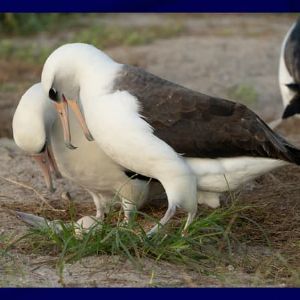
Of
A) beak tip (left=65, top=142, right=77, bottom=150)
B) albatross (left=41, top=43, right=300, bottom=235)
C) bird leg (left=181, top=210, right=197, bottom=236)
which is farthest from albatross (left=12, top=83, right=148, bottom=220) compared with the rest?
bird leg (left=181, top=210, right=197, bottom=236)

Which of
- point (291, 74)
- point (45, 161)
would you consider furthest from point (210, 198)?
point (291, 74)

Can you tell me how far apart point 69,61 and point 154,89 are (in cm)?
49

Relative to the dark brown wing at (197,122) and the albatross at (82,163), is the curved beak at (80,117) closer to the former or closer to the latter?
the albatross at (82,163)

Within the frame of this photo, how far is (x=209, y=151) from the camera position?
567cm

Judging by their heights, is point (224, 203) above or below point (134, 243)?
below

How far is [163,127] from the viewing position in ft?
18.3

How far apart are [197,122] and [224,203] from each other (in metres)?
0.86

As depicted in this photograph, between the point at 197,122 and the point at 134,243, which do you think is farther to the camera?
the point at 197,122

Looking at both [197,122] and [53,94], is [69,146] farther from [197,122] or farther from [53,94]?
[197,122]

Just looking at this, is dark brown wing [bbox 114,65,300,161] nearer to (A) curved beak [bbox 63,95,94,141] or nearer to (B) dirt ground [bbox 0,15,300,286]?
(A) curved beak [bbox 63,95,94,141]

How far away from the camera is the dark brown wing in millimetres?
5602

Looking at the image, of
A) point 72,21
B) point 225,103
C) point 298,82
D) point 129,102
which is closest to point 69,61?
point 129,102
